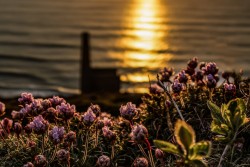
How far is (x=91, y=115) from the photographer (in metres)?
6.49

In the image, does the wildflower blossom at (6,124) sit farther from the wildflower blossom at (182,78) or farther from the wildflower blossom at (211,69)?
the wildflower blossom at (211,69)

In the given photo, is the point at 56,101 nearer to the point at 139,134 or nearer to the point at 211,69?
the point at 139,134

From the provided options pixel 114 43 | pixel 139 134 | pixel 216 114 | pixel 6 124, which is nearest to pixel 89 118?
pixel 139 134

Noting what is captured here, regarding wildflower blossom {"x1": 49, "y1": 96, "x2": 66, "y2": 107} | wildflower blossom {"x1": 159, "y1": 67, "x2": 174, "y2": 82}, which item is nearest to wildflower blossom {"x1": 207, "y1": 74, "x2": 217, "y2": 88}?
wildflower blossom {"x1": 159, "y1": 67, "x2": 174, "y2": 82}

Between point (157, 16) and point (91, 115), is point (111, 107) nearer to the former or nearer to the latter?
point (91, 115)

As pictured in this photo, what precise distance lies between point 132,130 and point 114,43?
279 ft

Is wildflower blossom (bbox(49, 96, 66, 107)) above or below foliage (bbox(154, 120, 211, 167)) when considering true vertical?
above

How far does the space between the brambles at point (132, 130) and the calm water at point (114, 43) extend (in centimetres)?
4369

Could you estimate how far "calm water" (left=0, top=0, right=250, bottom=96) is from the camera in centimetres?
7350

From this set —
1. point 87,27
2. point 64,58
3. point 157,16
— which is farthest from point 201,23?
point 64,58

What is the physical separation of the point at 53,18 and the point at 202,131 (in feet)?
383

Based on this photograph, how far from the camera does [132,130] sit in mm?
5945

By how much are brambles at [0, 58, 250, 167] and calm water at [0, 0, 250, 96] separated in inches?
1720

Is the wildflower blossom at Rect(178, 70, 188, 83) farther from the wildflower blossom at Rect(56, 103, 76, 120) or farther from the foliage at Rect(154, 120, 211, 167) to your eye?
the foliage at Rect(154, 120, 211, 167)
